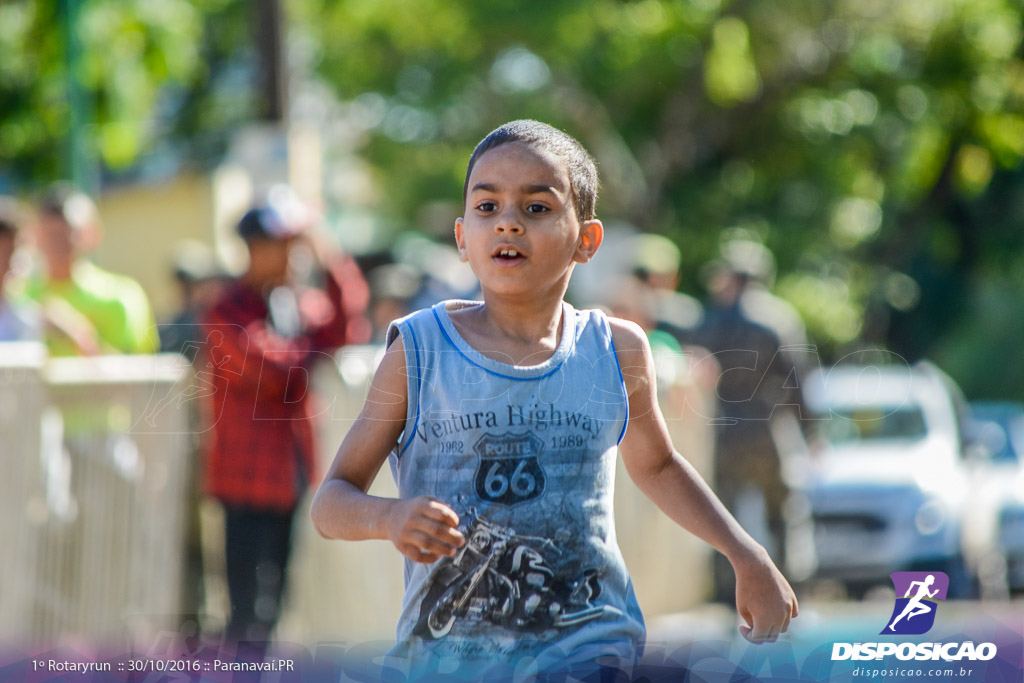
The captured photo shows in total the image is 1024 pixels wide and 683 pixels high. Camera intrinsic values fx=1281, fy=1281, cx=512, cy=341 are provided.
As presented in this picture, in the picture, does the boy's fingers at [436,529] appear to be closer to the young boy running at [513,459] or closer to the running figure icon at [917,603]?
the young boy running at [513,459]

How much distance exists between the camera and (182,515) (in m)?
5.33

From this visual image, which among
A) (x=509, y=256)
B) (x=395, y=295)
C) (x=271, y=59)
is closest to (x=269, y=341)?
(x=509, y=256)

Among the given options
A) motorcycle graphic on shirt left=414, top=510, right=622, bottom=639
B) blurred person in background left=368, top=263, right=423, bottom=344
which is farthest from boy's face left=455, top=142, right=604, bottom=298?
blurred person in background left=368, top=263, right=423, bottom=344

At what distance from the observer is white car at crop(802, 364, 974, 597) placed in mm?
7725

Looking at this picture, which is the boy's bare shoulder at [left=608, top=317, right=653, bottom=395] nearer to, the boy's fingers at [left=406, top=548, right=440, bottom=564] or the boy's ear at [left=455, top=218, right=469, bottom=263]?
the boy's ear at [left=455, top=218, right=469, bottom=263]

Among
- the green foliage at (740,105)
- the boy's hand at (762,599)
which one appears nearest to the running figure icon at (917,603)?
the boy's hand at (762,599)

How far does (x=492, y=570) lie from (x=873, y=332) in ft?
54.3

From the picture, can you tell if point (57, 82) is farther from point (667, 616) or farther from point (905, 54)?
point (905, 54)

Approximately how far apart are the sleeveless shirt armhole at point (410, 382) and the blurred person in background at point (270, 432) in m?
1.99

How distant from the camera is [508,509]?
1.95m

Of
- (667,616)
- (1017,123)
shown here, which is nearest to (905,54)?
(1017,123)

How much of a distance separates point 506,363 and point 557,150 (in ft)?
1.14

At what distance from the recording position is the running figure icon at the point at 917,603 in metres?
1.93

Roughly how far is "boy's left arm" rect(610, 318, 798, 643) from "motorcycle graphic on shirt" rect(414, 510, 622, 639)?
25 centimetres
